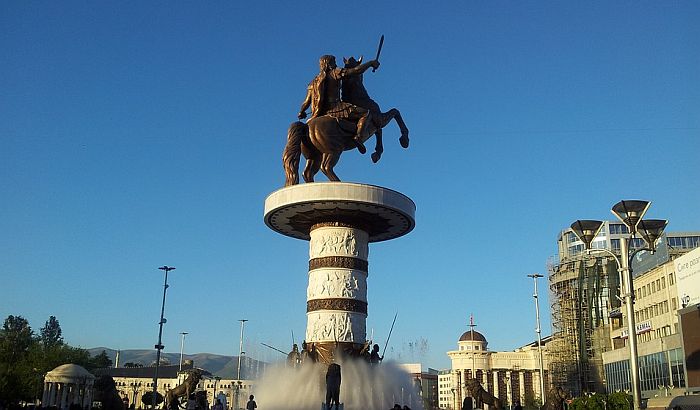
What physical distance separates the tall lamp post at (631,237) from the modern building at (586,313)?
37.8 meters

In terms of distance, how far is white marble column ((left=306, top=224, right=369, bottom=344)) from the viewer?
22141mm

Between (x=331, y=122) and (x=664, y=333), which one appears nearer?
(x=331, y=122)

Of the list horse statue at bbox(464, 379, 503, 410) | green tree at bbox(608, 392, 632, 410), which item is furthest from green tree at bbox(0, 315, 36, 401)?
green tree at bbox(608, 392, 632, 410)

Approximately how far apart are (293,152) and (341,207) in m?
3.01

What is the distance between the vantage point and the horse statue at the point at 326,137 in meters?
23.7

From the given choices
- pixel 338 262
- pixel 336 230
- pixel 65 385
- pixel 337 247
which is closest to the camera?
pixel 338 262

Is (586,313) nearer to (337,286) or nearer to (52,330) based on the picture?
(337,286)

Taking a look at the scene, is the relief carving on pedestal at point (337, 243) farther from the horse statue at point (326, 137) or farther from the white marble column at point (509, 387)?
the white marble column at point (509, 387)

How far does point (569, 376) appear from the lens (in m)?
62.1

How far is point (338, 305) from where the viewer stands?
22.2 m

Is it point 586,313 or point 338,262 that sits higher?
point 586,313

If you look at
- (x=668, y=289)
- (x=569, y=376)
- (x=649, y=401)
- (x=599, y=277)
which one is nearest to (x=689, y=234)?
(x=599, y=277)

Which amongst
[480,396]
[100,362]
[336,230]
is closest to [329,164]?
[336,230]

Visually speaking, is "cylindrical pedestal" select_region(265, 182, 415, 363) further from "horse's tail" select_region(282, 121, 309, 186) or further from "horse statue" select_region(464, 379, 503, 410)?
"horse statue" select_region(464, 379, 503, 410)
